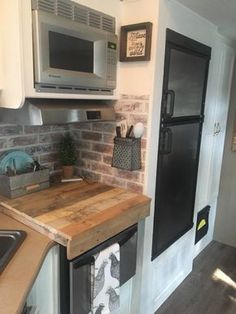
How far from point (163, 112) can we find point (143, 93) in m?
0.19

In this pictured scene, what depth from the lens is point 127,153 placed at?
1592mm

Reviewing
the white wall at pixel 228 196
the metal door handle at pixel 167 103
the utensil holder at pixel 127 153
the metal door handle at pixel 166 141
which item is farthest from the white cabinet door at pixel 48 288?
the white wall at pixel 228 196

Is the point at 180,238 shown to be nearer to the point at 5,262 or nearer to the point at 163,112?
the point at 163,112

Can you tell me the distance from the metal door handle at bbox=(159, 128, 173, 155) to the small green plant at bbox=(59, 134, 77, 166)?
60 cm

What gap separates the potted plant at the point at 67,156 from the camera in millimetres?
1875

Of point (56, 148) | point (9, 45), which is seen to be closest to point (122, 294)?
point (56, 148)

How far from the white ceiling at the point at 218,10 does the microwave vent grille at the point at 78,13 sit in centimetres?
46

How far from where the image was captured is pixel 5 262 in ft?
3.44

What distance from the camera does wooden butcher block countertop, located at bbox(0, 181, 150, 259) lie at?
122cm

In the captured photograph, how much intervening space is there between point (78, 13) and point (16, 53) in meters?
0.40

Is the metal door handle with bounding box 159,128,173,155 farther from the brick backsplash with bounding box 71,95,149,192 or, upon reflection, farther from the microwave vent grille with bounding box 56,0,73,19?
the microwave vent grille with bounding box 56,0,73,19

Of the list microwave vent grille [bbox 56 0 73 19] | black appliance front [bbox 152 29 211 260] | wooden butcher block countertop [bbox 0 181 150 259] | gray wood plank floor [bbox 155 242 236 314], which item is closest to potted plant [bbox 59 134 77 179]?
wooden butcher block countertop [bbox 0 181 150 259]

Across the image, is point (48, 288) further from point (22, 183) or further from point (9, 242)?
point (22, 183)

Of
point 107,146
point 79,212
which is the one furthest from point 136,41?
point 79,212
